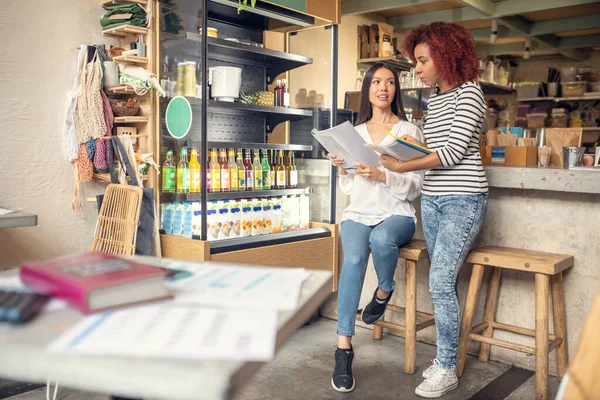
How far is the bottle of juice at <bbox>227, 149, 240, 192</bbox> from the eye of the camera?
3.47m

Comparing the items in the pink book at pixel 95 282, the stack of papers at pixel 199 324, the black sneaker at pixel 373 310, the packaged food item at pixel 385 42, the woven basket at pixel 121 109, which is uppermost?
the packaged food item at pixel 385 42

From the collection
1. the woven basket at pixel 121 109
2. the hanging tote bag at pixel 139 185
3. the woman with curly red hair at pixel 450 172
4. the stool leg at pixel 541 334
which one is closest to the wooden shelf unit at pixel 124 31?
the woven basket at pixel 121 109

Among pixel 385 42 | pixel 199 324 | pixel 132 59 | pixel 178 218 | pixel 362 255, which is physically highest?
pixel 385 42

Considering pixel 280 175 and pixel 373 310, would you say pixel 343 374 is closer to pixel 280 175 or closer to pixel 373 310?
pixel 373 310

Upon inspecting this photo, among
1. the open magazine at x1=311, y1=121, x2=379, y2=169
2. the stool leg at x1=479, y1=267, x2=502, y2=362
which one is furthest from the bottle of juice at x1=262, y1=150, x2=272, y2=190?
the stool leg at x1=479, y1=267, x2=502, y2=362

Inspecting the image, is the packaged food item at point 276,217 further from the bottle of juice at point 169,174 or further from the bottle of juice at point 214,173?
the bottle of juice at point 169,174

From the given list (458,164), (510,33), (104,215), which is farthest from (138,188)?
(510,33)

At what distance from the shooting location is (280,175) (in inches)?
148

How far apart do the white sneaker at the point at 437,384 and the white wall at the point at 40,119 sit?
2.13 metres

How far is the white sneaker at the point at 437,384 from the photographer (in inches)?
103

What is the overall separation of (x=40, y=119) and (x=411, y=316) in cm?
229

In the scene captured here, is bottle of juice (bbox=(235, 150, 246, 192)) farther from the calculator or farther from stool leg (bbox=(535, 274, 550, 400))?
the calculator

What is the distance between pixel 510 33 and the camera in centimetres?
743

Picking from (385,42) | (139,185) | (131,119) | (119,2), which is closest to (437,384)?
(139,185)
